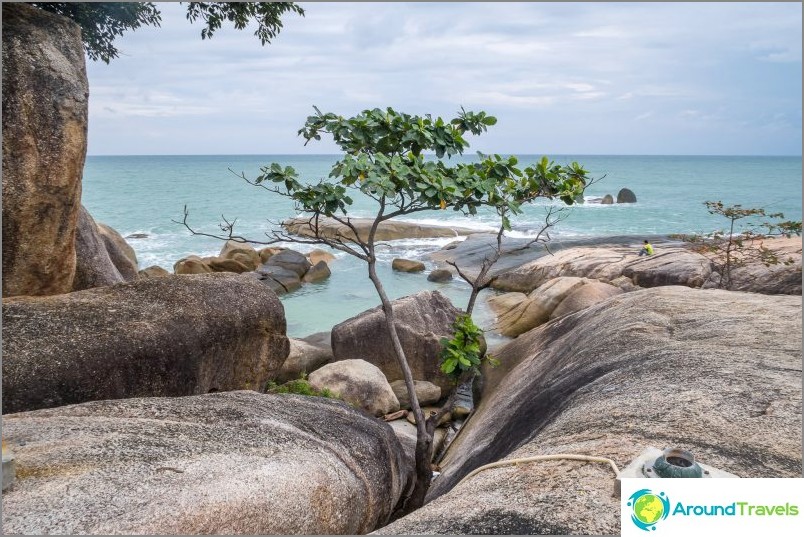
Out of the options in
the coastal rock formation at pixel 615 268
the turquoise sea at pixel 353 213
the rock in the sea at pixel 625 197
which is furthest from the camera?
the rock in the sea at pixel 625 197

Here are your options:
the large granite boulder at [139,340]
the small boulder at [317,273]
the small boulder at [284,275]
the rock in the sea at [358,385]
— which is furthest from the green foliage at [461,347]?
the small boulder at [317,273]

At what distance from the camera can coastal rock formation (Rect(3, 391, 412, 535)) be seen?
11.1ft

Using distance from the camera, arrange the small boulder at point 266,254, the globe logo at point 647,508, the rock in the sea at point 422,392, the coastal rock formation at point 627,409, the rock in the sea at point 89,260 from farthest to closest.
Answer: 1. the small boulder at point 266,254
2. the rock in the sea at point 422,392
3. the rock in the sea at point 89,260
4. the coastal rock formation at point 627,409
5. the globe logo at point 647,508

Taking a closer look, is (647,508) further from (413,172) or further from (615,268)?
(615,268)

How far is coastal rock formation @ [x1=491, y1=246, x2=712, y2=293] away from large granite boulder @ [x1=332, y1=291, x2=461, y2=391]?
5.94 metres

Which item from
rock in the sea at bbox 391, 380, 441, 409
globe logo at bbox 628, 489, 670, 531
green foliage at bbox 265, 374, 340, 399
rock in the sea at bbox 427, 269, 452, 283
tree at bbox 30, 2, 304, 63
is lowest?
rock in the sea at bbox 391, 380, 441, 409

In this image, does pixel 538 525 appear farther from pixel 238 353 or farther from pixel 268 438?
pixel 238 353

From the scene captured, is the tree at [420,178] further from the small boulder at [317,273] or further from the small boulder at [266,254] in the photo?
the small boulder at [266,254]

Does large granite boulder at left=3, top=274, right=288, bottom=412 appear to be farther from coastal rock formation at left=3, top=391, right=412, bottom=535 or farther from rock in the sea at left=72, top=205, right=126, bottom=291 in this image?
rock in the sea at left=72, top=205, right=126, bottom=291

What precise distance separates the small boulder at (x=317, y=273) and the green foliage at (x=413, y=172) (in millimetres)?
17741

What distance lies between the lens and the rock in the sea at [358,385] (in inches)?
380

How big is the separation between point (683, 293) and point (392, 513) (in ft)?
13.6

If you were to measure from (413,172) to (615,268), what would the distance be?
48.8 ft

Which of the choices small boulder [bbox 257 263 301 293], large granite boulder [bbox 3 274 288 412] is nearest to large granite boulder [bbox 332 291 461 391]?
large granite boulder [bbox 3 274 288 412]
